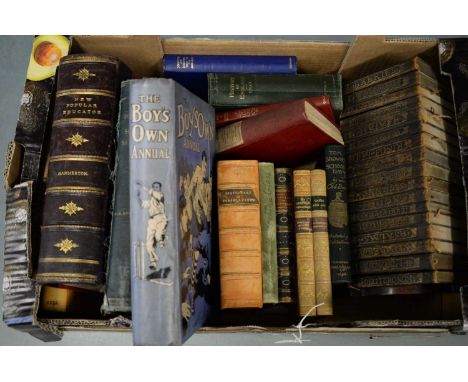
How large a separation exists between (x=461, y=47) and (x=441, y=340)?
65 cm

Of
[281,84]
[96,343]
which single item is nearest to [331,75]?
[281,84]

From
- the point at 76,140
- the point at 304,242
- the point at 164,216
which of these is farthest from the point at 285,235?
the point at 76,140

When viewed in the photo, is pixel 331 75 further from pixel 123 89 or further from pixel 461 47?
pixel 123 89

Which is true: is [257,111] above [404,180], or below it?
above

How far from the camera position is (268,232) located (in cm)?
109

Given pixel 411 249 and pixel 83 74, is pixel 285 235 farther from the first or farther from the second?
pixel 83 74

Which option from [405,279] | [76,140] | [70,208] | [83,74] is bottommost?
[405,279]

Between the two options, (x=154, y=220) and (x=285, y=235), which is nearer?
(x=154, y=220)

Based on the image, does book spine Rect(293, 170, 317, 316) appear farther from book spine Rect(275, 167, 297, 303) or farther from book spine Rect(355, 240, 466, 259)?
book spine Rect(355, 240, 466, 259)

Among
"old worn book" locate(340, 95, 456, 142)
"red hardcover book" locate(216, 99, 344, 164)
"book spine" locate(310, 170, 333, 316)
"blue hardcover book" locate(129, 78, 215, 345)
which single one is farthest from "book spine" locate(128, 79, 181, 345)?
"old worn book" locate(340, 95, 456, 142)

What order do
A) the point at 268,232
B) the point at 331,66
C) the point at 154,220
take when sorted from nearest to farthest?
the point at 154,220 < the point at 268,232 < the point at 331,66

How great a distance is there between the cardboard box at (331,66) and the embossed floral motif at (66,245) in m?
0.13

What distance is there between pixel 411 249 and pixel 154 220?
484 mm

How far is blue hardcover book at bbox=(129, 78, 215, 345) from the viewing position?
0.87 meters
